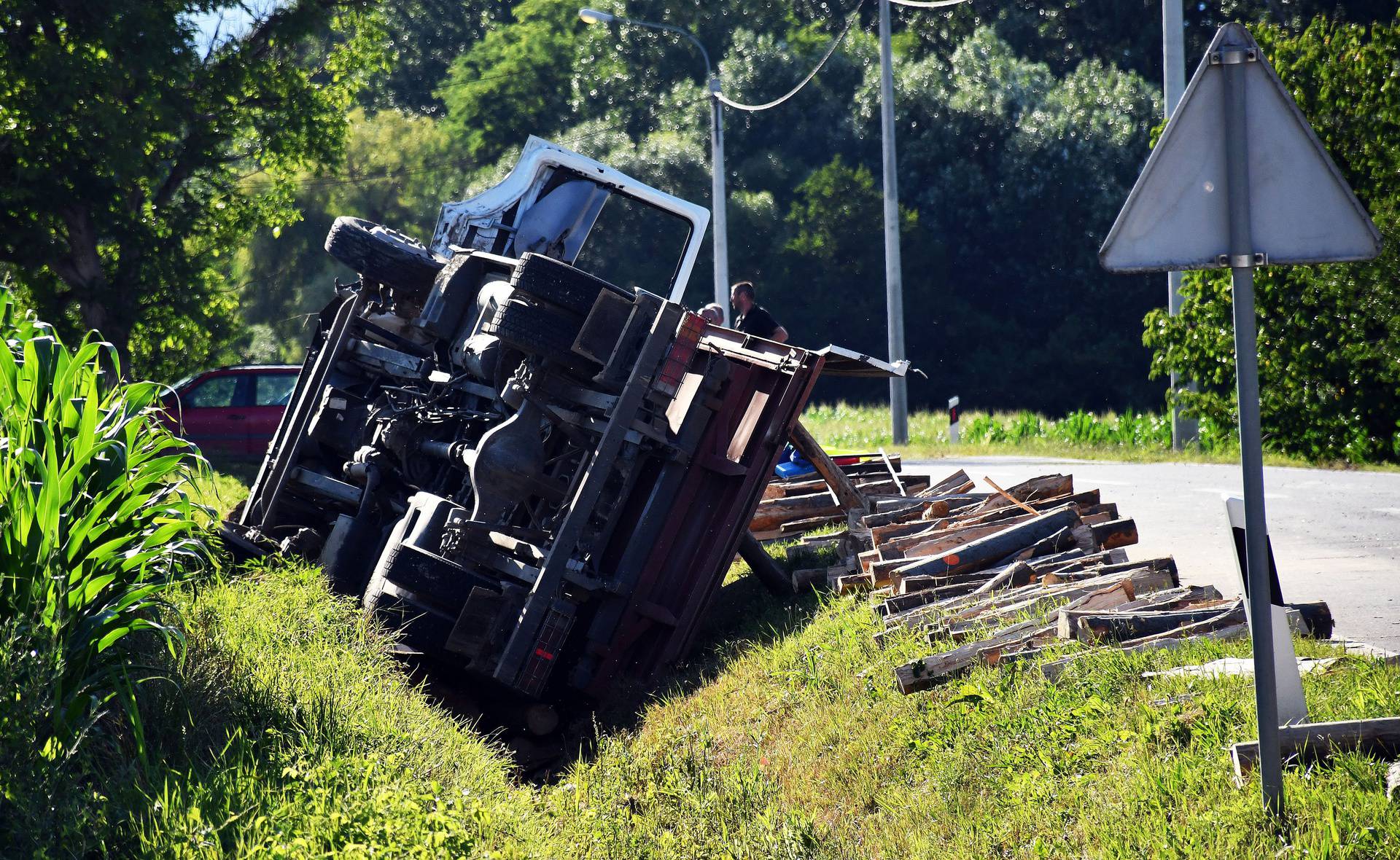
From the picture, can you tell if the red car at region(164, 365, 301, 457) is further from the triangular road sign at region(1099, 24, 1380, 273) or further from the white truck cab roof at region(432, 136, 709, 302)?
the triangular road sign at region(1099, 24, 1380, 273)

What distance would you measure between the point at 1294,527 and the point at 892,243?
50.7 ft

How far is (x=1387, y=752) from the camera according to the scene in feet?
14.9

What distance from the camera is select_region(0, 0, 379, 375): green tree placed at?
20312mm

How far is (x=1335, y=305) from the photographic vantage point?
1647cm

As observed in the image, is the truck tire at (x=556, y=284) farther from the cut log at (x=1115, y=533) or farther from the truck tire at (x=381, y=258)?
the cut log at (x=1115, y=533)

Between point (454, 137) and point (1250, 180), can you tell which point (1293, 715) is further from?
point (454, 137)

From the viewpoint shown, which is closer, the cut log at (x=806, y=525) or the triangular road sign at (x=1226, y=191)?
the triangular road sign at (x=1226, y=191)

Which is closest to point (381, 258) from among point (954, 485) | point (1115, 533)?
point (954, 485)

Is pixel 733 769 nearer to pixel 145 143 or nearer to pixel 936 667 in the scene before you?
pixel 936 667

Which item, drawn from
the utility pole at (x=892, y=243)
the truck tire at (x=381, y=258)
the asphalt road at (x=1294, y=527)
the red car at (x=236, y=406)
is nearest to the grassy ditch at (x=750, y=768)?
the asphalt road at (x=1294, y=527)

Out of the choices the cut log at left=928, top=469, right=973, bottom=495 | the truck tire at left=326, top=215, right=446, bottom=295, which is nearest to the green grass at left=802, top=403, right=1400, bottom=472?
the cut log at left=928, top=469, right=973, bottom=495

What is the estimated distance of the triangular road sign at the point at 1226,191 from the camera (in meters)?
4.17

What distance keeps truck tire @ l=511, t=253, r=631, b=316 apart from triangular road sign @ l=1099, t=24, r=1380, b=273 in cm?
404

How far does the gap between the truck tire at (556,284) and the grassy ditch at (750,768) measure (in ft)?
6.86
